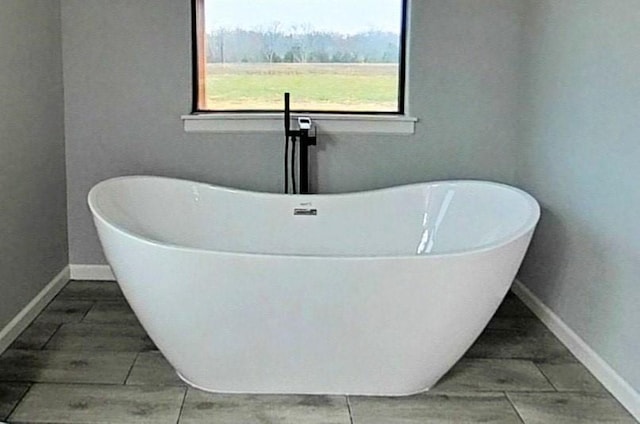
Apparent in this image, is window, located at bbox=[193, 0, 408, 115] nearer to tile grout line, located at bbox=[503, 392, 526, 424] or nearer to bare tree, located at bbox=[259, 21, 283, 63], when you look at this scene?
bare tree, located at bbox=[259, 21, 283, 63]

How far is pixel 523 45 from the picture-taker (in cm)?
393

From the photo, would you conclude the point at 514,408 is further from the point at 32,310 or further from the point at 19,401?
the point at 32,310

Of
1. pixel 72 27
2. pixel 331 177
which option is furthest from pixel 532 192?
pixel 72 27

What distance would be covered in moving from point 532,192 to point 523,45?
0.76 metres

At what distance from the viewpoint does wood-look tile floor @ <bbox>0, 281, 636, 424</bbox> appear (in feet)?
8.83

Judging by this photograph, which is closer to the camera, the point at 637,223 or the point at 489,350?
the point at 637,223

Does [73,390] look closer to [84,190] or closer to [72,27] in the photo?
[84,190]

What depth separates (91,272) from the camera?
13.6ft

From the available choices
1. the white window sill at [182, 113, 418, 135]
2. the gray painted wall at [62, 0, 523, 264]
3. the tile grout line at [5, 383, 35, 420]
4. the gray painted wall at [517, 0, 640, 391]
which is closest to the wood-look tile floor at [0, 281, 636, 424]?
the tile grout line at [5, 383, 35, 420]

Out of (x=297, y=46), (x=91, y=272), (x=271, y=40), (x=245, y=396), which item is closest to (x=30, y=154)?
(x=91, y=272)

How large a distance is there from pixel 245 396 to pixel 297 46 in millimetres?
1941

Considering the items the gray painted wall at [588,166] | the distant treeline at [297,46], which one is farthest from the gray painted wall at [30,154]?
the gray painted wall at [588,166]

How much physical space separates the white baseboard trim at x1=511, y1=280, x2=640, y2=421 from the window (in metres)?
1.22

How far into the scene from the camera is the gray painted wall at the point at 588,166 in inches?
110
